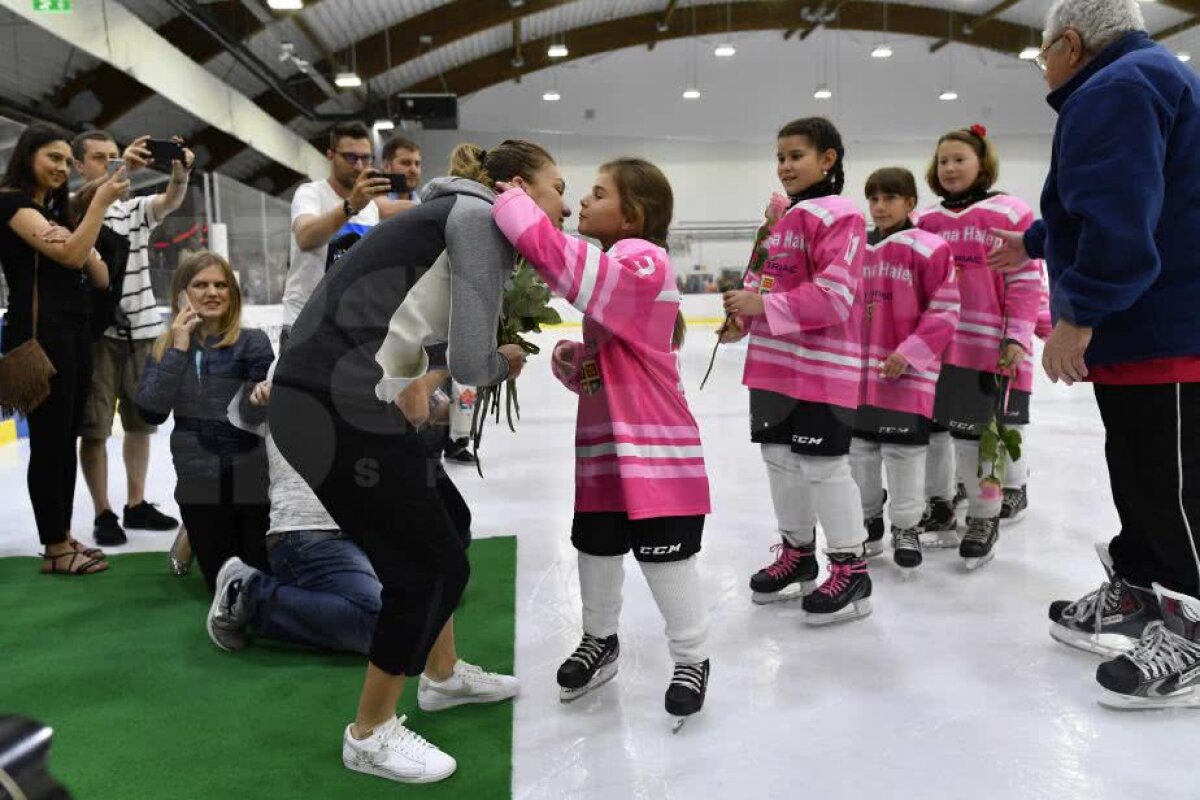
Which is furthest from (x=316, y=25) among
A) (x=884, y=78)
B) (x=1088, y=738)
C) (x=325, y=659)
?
(x=1088, y=738)

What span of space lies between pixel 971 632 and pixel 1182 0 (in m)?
15.7

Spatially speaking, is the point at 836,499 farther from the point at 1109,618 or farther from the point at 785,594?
the point at 1109,618

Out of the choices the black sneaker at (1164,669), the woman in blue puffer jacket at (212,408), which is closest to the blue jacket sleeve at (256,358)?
the woman in blue puffer jacket at (212,408)

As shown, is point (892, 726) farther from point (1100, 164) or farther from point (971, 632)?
point (1100, 164)

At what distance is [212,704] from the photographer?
221cm

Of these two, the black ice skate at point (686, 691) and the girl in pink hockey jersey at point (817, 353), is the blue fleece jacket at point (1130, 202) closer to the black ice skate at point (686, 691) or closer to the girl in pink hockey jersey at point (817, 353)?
the girl in pink hockey jersey at point (817, 353)

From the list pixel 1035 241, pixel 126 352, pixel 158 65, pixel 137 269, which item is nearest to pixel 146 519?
pixel 126 352

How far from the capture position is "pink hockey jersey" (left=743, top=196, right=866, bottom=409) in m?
2.51

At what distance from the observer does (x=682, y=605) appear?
6.88 ft

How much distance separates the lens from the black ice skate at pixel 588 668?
216 centimetres

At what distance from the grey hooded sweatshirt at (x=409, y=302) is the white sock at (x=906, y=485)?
1.86 meters

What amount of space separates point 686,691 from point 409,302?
1009mm

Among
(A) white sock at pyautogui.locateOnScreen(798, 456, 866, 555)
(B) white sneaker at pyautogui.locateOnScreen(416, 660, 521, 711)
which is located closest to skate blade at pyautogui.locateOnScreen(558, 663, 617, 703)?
(B) white sneaker at pyautogui.locateOnScreen(416, 660, 521, 711)

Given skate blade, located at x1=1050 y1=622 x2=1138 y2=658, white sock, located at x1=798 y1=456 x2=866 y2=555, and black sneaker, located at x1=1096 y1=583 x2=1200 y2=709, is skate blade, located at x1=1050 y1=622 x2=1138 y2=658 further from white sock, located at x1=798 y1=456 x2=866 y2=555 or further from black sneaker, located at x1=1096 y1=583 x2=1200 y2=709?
white sock, located at x1=798 y1=456 x2=866 y2=555
